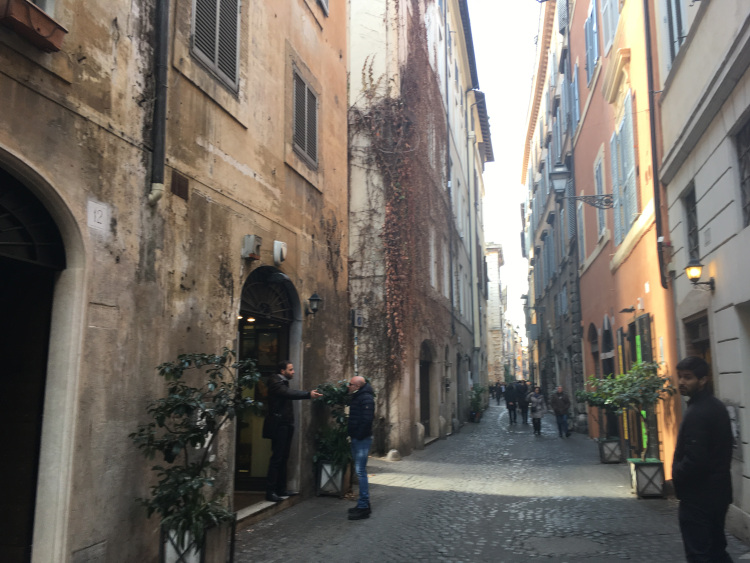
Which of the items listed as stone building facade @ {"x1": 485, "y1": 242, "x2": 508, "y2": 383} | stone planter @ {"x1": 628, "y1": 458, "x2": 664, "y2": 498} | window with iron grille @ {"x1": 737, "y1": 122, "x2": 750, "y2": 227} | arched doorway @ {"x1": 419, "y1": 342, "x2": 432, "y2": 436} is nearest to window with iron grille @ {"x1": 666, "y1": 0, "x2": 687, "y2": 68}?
window with iron grille @ {"x1": 737, "y1": 122, "x2": 750, "y2": 227}

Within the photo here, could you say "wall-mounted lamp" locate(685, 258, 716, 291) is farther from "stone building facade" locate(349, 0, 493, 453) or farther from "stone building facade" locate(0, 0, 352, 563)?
"stone building facade" locate(349, 0, 493, 453)

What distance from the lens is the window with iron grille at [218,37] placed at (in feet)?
22.0

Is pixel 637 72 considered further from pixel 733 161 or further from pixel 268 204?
pixel 268 204

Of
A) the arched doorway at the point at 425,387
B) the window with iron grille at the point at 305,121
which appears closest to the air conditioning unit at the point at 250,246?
the window with iron grille at the point at 305,121

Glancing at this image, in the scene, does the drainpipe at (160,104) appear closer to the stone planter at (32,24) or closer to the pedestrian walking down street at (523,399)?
the stone planter at (32,24)

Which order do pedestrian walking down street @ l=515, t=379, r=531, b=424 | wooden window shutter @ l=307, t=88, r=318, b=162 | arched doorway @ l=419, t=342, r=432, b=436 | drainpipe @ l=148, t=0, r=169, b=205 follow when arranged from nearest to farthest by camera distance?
1. drainpipe @ l=148, t=0, r=169, b=205
2. wooden window shutter @ l=307, t=88, r=318, b=162
3. arched doorway @ l=419, t=342, r=432, b=436
4. pedestrian walking down street @ l=515, t=379, r=531, b=424

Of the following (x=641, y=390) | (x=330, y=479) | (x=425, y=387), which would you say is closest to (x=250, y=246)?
(x=330, y=479)

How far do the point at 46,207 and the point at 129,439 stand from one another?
187 centimetres

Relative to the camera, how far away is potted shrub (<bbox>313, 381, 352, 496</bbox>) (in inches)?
353

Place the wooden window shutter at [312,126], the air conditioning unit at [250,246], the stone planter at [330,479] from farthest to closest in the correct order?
the wooden window shutter at [312,126] < the stone planter at [330,479] < the air conditioning unit at [250,246]

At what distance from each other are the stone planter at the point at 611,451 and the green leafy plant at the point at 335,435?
21.1ft

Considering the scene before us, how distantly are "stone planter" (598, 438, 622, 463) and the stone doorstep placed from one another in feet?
23.9

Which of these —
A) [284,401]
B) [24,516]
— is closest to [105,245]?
[24,516]

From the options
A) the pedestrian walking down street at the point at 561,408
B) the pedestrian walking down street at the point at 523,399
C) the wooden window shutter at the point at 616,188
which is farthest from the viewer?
the pedestrian walking down street at the point at 523,399
